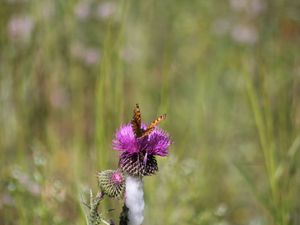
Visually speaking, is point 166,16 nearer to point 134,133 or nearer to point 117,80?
point 117,80

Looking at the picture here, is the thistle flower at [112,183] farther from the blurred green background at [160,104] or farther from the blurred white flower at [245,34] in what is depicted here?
the blurred white flower at [245,34]

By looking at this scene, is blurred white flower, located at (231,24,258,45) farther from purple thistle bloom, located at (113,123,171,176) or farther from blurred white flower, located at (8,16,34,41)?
purple thistle bloom, located at (113,123,171,176)

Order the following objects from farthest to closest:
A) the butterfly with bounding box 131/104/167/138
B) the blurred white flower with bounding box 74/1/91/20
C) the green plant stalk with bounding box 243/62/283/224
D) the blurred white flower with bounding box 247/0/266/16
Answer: the blurred white flower with bounding box 247/0/266/16 < the blurred white flower with bounding box 74/1/91/20 < the green plant stalk with bounding box 243/62/283/224 < the butterfly with bounding box 131/104/167/138

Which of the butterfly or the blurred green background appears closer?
the butterfly

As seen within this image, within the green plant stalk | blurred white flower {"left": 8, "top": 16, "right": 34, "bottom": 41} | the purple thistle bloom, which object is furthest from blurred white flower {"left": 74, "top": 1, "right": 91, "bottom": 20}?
the purple thistle bloom

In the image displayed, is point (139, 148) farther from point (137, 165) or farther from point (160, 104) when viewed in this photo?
point (160, 104)

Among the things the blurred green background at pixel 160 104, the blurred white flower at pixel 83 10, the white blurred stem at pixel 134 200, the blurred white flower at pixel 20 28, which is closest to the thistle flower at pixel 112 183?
the white blurred stem at pixel 134 200

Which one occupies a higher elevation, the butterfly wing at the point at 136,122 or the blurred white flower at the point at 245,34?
the blurred white flower at the point at 245,34
